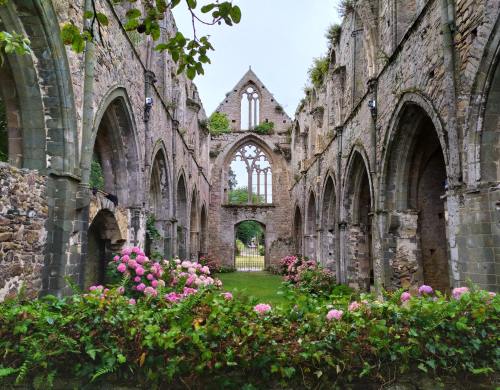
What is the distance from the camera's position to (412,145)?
8.05 m

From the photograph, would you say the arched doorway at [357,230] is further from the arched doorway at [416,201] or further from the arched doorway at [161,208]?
the arched doorway at [161,208]

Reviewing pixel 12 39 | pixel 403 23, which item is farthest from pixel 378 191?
pixel 12 39

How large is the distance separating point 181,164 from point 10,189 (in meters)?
9.72

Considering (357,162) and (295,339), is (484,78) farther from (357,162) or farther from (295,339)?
(357,162)

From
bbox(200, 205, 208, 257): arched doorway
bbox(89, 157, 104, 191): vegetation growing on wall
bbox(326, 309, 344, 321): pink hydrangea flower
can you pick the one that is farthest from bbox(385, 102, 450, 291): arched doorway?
bbox(200, 205, 208, 257): arched doorway

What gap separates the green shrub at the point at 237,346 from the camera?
2752mm

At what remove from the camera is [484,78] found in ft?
16.1

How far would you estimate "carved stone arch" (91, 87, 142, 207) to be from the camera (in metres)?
8.38

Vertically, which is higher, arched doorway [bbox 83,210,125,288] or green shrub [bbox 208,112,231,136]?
green shrub [bbox 208,112,231,136]

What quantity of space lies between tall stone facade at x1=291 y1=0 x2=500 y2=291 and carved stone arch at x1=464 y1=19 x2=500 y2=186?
1 centimetres

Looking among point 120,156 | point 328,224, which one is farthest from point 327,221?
point 120,156

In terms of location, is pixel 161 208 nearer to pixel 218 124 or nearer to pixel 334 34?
pixel 334 34

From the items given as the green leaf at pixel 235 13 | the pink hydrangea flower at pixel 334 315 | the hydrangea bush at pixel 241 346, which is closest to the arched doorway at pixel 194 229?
the hydrangea bush at pixel 241 346

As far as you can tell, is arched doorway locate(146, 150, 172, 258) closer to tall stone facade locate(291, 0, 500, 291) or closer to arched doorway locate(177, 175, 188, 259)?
arched doorway locate(177, 175, 188, 259)
